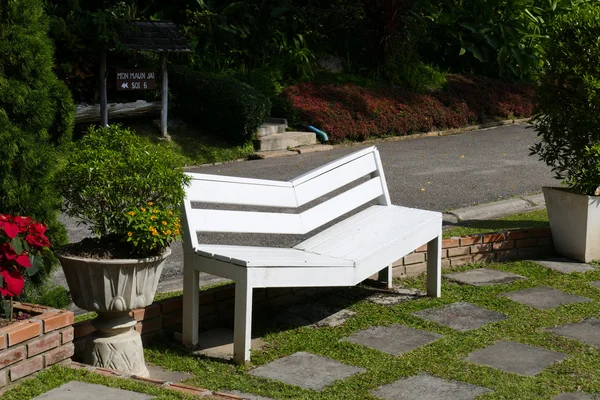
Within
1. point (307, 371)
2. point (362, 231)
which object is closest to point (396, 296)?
point (362, 231)

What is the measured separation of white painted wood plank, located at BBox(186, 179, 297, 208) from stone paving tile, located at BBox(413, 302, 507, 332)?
1.12 m

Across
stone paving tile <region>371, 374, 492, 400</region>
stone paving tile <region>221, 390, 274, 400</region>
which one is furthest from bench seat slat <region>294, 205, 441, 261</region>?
stone paving tile <region>221, 390, 274, 400</region>

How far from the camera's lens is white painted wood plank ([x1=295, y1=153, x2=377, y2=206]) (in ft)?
19.5

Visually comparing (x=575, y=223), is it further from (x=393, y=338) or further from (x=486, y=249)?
(x=393, y=338)

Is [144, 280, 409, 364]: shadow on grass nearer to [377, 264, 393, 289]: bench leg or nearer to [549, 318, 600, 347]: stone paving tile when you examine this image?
[377, 264, 393, 289]: bench leg

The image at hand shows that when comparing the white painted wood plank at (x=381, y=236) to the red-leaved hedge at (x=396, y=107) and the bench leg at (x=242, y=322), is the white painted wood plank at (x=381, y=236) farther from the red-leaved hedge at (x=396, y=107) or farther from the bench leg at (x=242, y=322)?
the red-leaved hedge at (x=396, y=107)

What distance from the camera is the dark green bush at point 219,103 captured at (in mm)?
13273

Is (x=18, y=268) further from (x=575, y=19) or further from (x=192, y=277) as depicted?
(x=575, y=19)

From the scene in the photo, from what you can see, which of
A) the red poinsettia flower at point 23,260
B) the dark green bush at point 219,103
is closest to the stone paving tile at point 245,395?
the red poinsettia flower at point 23,260

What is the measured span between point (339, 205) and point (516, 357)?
1727 mm

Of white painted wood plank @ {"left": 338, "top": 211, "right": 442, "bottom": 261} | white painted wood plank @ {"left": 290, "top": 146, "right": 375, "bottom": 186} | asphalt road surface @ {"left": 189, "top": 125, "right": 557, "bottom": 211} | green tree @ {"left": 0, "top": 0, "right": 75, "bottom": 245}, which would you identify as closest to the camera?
green tree @ {"left": 0, "top": 0, "right": 75, "bottom": 245}

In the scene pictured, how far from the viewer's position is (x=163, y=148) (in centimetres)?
485

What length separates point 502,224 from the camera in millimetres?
8750

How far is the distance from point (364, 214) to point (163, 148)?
6.86 ft
